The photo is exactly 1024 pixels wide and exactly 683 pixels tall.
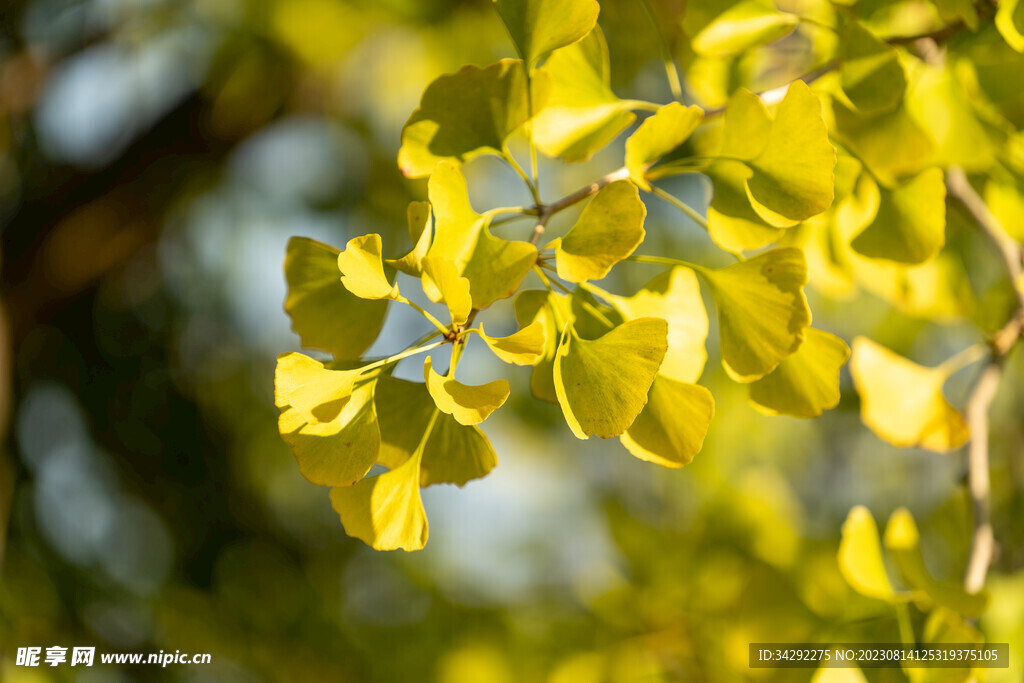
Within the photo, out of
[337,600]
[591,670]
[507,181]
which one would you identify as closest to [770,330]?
[591,670]

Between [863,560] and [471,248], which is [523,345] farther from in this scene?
[863,560]

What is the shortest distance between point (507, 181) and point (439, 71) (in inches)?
6.9

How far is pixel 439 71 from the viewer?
932 mm

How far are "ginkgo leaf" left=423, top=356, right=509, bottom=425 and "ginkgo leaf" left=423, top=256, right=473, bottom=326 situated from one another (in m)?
0.02

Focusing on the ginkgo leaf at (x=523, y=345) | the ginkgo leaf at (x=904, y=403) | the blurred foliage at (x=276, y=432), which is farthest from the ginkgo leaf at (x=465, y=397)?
the blurred foliage at (x=276, y=432)

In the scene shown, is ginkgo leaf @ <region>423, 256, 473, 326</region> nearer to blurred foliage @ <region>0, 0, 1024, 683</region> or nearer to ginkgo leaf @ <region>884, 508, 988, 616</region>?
ginkgo leaf @ <region>884, 508, 988, 616</region>

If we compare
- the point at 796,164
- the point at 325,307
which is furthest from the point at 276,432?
the point at 796,164

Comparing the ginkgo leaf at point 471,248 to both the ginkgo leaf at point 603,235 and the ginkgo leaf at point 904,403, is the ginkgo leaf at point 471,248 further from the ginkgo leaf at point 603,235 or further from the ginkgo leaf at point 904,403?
the ginkgo leaf at point 904,403

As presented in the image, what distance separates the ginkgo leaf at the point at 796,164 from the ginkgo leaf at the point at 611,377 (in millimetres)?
67

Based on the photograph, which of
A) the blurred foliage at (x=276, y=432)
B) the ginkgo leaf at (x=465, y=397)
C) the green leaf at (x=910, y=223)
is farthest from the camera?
the blurred foliage at (x=276, y=432)

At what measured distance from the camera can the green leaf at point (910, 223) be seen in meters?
0.30

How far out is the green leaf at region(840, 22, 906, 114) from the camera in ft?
0.88

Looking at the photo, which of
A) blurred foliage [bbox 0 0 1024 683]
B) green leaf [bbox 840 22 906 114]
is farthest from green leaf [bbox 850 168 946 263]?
blurred foliage [bbox 0 0 1024 683]

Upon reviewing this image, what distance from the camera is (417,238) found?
217 millimetres
